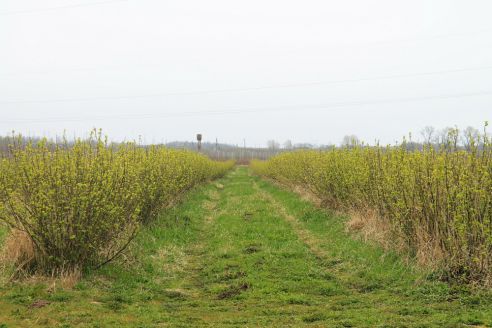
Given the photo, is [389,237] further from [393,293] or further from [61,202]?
[61,202]

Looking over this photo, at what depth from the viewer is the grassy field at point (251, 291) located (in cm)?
506

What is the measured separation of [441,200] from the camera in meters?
6.83

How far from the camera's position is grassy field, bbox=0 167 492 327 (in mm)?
5062

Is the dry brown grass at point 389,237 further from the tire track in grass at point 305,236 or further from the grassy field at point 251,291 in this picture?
the tire track in grass at point 305,236

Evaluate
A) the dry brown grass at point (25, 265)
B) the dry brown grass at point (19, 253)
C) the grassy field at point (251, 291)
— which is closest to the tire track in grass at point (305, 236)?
the grassy field at point (251, 291)

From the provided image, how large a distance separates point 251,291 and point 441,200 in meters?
3.40

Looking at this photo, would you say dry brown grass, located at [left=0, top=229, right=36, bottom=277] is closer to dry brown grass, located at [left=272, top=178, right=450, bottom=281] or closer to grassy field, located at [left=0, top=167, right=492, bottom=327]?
grassy field, located at [left=0, top=167, right=492, bottom=327]

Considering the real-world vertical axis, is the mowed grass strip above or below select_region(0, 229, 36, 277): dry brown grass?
below

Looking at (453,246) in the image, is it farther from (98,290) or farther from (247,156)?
(247,156)

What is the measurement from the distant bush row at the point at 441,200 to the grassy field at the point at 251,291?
0.46 meters

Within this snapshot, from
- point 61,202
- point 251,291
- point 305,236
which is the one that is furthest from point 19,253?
point 305,236

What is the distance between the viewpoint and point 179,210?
44.8 ft

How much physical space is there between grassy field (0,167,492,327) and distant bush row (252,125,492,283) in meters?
0.46

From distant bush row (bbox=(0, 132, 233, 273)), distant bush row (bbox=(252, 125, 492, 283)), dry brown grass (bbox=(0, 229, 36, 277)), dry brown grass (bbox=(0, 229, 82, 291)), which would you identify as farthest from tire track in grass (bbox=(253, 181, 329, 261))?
dry brown grass (bbox=(0, 229, 36, 277))
